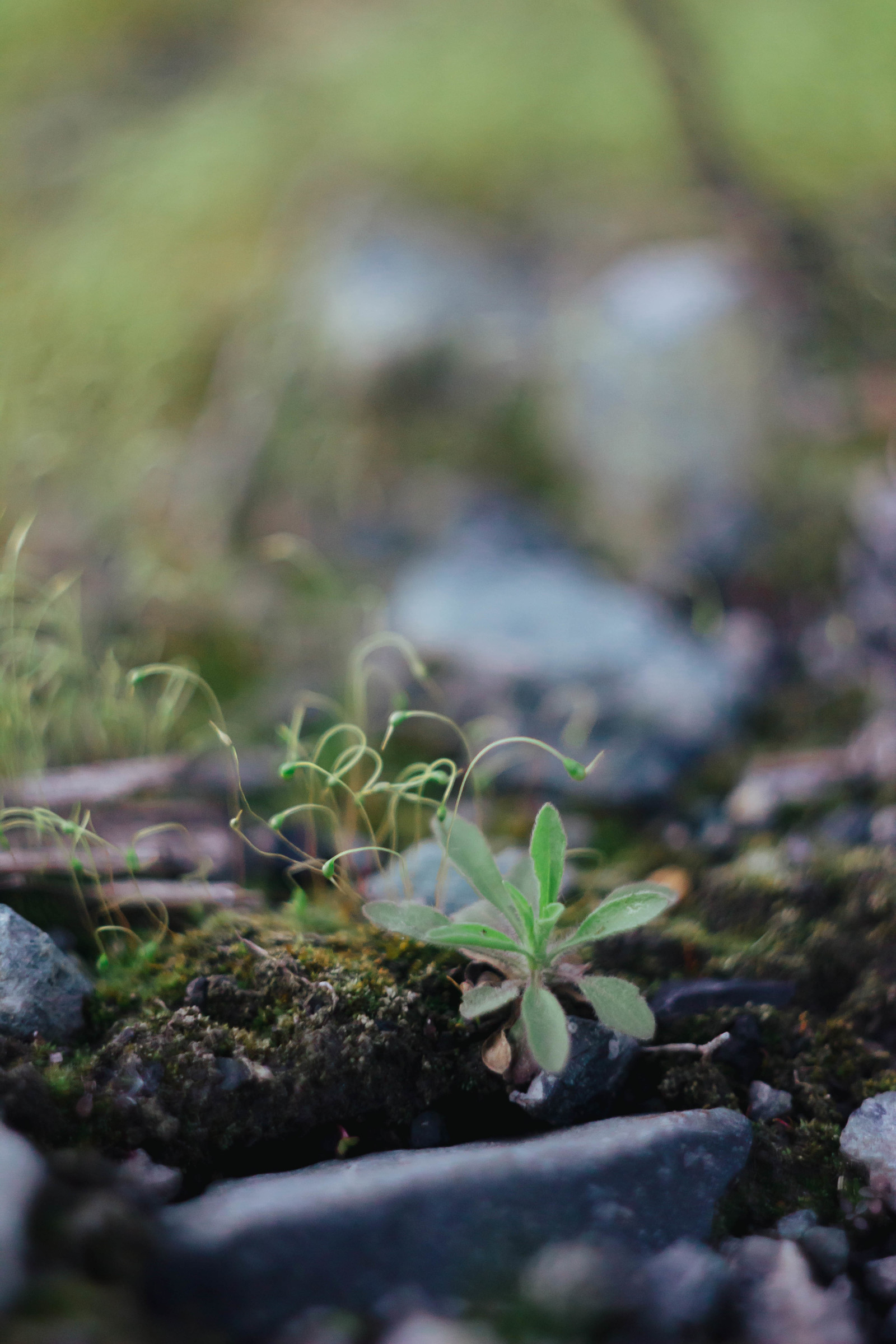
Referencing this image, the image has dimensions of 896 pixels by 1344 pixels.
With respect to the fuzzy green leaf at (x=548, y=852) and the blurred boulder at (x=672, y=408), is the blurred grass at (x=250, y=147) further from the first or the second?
the fuzzy green leaf at (x=548, y=852)

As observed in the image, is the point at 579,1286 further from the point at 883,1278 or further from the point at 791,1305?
the point at 883,1278

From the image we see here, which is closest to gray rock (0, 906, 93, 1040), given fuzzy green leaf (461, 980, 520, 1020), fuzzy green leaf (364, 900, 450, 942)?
fuzzy green leaf (364, 900, 450, 942)

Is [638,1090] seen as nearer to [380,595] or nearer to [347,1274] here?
[347,1274]

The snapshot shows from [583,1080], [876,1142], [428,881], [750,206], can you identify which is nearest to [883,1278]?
[876,1142]

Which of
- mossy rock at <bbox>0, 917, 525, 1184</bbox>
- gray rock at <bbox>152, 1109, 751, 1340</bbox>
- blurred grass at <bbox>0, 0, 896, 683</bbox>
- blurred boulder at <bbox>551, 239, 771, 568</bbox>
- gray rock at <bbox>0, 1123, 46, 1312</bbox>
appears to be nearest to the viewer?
gray rock at <bbox>0, 1123, 46, 1312</bbox>

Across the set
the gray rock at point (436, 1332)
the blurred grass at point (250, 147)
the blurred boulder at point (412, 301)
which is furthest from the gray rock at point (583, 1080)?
the blurred boulder at point (412, 301)

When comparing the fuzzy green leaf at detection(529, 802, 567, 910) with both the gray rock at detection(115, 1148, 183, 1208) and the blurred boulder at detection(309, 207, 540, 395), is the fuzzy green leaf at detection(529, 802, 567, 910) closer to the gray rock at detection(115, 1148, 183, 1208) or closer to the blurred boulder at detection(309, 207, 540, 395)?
the gray rock at detection(115, 1148, 183, 1208)

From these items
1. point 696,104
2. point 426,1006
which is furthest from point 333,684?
point 696,104
